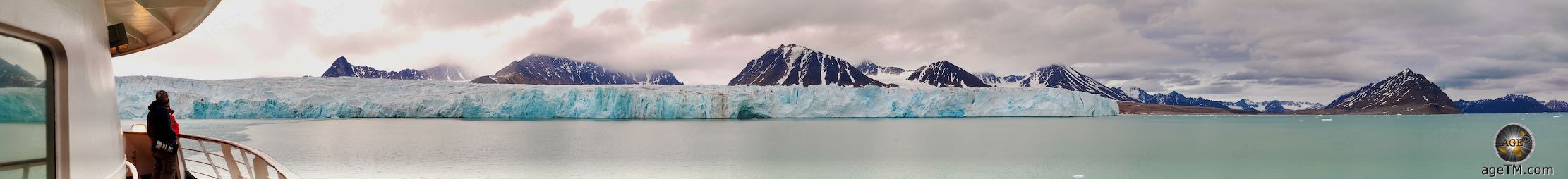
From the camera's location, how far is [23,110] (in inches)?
85.8

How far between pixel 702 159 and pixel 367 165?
546 cm

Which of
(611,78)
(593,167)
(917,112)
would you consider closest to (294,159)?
(593,167)

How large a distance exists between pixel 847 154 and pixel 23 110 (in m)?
15.7

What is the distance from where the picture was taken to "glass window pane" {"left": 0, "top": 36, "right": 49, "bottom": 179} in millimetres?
2066

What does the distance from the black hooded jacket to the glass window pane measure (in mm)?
1865

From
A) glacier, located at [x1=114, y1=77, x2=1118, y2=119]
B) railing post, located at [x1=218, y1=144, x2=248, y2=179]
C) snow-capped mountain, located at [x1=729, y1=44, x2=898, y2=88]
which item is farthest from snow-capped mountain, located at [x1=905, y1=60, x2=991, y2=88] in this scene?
railing post, located at [x1=218, y1=144, x2=248, y2=179]

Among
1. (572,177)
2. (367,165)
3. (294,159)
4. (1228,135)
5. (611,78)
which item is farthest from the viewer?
(611,78)

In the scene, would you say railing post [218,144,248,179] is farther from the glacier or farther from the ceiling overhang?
the glacier

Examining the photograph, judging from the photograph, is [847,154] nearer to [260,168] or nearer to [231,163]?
[231,163]

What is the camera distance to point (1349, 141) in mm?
25234

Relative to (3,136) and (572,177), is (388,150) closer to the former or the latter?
(572,177)

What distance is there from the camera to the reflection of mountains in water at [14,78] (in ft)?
6.68

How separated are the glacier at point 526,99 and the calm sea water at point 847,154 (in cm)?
891

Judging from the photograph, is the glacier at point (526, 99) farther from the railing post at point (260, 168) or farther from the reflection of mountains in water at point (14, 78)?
the reflection of mountains in water at point (14, 78)
